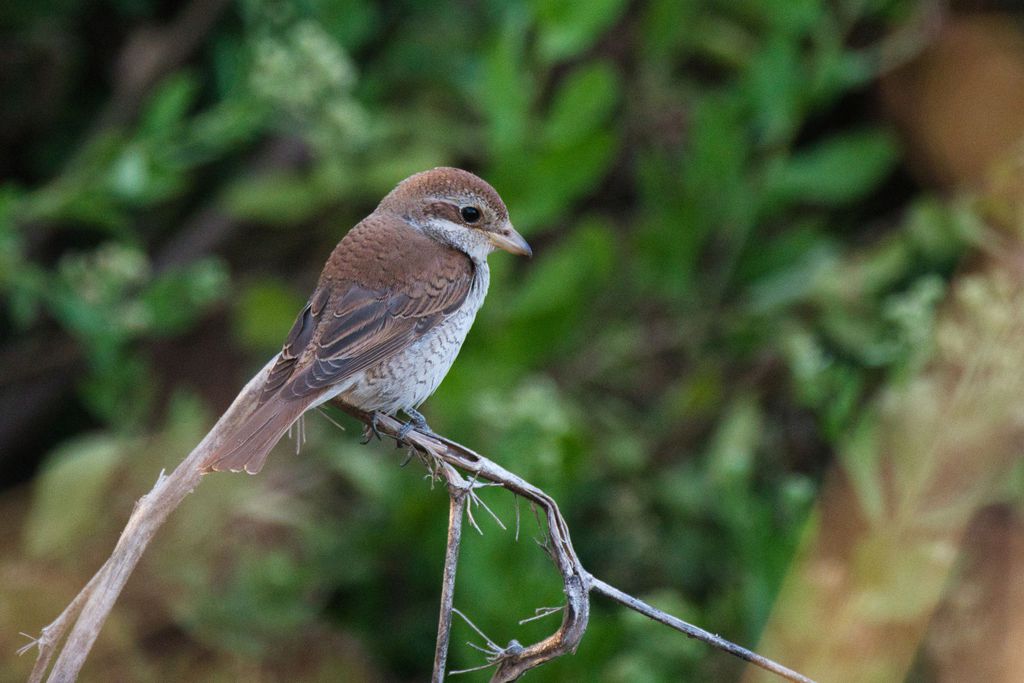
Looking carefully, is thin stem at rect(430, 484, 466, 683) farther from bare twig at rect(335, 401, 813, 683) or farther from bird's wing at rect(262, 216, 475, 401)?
bird's wing at rect(262, 216, 475, 401)

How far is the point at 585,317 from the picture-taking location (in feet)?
16.6

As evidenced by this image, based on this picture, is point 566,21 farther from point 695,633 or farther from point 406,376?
point 695,633

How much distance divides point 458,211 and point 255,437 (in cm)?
118

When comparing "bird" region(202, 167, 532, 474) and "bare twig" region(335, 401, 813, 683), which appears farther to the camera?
"bird" region(202, 167, 532, 474)

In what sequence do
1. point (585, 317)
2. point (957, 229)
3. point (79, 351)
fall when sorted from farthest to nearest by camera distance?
point (585, 317) < point (79, 351) < point (957, 229)

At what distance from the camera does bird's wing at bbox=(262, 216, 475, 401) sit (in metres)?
3.04

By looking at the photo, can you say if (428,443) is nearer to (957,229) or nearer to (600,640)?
(600,640)

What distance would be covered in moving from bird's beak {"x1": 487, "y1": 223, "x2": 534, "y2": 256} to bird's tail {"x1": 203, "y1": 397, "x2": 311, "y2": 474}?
0.94 m

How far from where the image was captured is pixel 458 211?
→ 11.7 ft

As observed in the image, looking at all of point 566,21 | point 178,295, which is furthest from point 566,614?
point 566,21

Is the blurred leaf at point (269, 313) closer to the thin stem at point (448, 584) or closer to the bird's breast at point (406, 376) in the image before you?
the bird's breast at point (406, 376)

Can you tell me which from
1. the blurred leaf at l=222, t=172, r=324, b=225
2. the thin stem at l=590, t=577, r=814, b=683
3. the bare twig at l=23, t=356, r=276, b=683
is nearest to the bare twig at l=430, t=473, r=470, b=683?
the thin stem at l=590, t=577, r=814, b=683

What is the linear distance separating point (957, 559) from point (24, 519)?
3.16m

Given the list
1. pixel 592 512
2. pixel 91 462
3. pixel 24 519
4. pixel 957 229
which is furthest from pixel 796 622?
pixel 24 519
